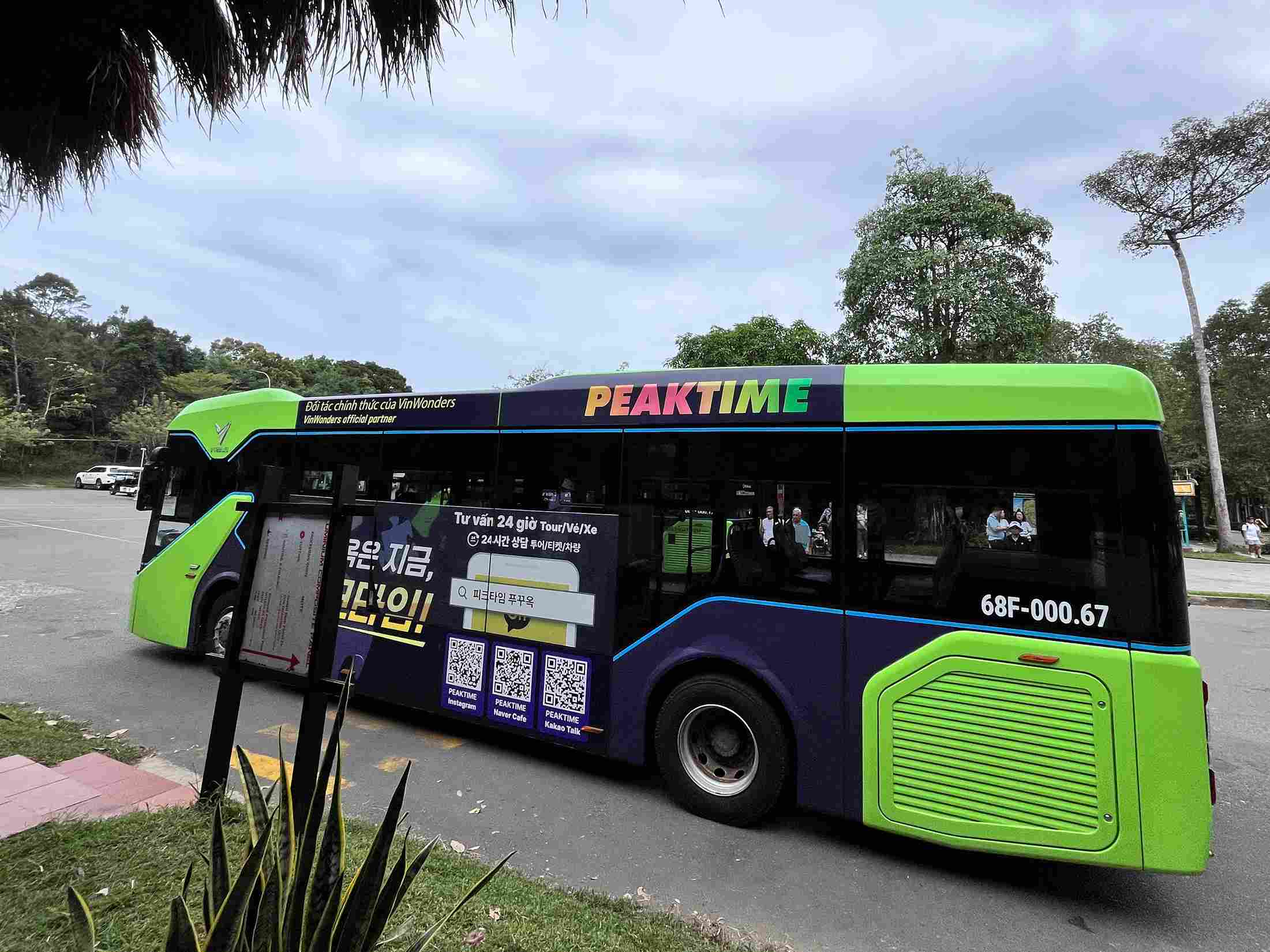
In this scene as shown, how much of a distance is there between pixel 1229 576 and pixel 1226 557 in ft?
26.5

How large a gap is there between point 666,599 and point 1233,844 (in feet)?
12.4

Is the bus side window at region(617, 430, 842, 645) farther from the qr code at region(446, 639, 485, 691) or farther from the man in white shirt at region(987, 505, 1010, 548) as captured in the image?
the qr code at region(446, 639, 485, 691)

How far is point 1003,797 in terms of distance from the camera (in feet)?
10.8

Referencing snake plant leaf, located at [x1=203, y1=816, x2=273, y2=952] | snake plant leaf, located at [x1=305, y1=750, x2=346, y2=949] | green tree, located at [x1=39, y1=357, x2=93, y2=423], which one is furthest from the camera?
green tree, located at [x1=39, y1=357, x2=93, y2=423]

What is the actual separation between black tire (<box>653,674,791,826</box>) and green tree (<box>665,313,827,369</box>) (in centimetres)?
1664

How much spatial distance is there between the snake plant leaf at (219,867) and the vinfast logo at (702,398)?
323 centimetres

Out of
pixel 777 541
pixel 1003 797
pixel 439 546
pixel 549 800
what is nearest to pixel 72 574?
pixel 439 546

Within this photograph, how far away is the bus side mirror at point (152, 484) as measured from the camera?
701 cm

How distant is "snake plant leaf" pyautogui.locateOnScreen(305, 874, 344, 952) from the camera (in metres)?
1.70

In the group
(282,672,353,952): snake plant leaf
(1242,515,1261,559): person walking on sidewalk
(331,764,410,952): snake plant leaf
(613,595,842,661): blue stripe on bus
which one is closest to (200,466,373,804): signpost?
(282,672,353,952): snake plant leaf

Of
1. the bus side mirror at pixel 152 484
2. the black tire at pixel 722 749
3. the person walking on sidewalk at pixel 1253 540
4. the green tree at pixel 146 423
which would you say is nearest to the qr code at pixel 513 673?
the black tire at pixel 722 749

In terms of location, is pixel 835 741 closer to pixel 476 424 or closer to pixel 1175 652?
pixel 1175 652

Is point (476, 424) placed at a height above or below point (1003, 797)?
above

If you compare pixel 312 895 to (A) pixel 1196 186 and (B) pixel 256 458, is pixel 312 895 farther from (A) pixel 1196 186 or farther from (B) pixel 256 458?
(A) pixel 1196 186
